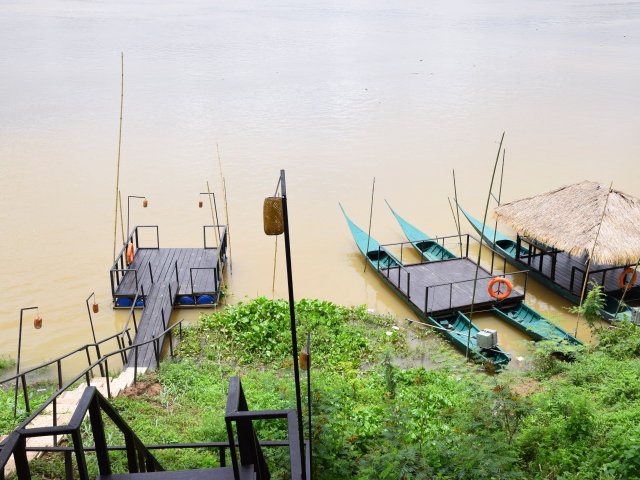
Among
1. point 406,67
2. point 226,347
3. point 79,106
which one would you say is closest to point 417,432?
point 226,347

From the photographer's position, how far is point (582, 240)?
11.0 meters

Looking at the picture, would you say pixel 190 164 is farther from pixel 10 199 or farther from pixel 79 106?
pixel 79 106

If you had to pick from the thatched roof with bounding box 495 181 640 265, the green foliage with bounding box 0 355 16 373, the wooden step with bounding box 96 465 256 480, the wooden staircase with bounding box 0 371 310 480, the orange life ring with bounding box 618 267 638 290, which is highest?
the wooden staircase with bounding box 0 371 310 480

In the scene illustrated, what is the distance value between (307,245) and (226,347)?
5.12 meters

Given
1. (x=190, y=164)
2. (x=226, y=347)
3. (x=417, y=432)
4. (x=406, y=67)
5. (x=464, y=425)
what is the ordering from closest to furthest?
(x=464, y=425) → (x=417, y=432) → (x=226, y=347) → (x=190, y=164) → (x=406, y=67)

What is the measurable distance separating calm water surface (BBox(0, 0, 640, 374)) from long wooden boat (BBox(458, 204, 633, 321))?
298mm

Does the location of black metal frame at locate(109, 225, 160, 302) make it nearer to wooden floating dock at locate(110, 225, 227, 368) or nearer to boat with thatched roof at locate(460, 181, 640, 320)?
wooden floating dock at locate(110, 225, 227, 368)

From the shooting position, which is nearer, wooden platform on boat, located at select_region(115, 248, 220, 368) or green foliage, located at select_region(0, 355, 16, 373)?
green foliage, located at select_region(0, 355, 16, 373)

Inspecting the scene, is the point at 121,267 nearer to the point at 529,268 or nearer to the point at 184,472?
the point at 529,268

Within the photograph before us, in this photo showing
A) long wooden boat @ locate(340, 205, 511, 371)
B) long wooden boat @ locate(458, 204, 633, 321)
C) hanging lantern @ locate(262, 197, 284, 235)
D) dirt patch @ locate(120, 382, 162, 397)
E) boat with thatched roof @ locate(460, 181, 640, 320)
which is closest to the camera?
hanging lantern @ locate(262, 197, 284, 235)

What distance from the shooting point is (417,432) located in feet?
20.0

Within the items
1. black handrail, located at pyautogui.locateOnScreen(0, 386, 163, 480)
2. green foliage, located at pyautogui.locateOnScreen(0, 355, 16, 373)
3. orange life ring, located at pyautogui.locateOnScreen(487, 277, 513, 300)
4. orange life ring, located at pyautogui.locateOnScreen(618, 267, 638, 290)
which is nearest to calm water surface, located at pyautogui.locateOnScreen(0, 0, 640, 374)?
green foliage, located at pyautogui.locateOnScreen(0, 355, 16, 373)

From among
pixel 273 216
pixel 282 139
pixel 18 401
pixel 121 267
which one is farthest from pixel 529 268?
pixel 282 139

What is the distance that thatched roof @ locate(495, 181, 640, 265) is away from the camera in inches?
426
